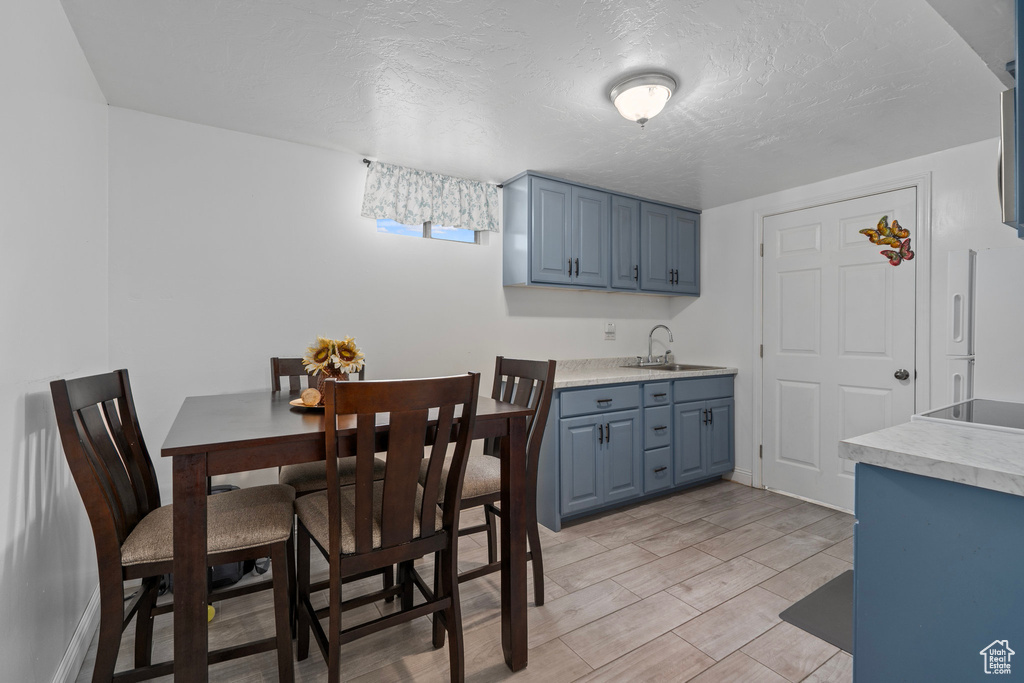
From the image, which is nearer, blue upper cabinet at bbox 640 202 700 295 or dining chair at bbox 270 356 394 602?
dining chair at bbox 270 356 394 602

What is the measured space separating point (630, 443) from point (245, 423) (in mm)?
2404

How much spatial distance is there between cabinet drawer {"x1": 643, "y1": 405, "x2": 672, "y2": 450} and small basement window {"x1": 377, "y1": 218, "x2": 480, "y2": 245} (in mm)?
1718

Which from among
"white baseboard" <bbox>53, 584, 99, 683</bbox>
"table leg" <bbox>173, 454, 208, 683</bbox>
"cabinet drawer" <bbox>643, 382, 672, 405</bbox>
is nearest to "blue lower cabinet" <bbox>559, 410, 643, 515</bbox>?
"cabinet drawer" <bbox>643, 382, 672, 405</bbox>

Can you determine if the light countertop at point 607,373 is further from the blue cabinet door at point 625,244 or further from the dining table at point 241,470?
the dining table at point 241,470

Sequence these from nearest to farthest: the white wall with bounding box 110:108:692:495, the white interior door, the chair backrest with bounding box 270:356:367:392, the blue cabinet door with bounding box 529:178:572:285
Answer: the white wall with bounding box 110:108:692:495, the chair backrest with bounding box 270:356:367:392, the white interior door, the blue cabinet door with bounding box 529:178:572:285

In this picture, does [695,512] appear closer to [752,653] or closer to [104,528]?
[752,653]

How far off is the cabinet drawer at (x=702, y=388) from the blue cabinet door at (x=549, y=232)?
3.73 ft

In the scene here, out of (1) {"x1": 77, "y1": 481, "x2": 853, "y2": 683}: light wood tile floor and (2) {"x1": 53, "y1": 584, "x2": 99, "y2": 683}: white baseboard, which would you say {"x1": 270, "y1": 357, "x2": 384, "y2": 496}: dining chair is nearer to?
(1) {"x1": 77, "y1": 481, "x2": 853, "y2": 683}: light wood tile floor

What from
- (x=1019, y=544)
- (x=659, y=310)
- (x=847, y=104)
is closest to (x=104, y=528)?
(x=1019, y=544)

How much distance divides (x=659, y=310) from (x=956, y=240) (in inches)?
80.0

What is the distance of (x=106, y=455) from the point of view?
149 centimetres

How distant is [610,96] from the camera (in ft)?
7.16

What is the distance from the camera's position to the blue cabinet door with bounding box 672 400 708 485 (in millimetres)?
3506

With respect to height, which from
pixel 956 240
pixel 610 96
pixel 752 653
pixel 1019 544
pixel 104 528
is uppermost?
pixel 610 96
